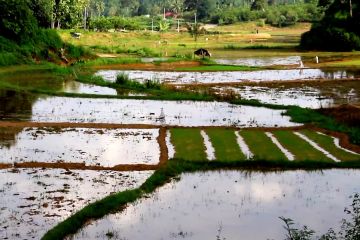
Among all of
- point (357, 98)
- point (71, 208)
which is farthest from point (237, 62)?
point (71, 208)

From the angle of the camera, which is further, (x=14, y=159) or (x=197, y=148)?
(x=197, y=148)

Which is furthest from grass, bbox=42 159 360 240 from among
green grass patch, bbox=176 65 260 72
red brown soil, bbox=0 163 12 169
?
green grass patch, bbox=176 65 260 72

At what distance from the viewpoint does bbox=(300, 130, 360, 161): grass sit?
49.8 feet

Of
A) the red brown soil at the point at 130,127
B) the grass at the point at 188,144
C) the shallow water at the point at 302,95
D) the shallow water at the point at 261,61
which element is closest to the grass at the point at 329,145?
the red brown soil at the point at 130,127

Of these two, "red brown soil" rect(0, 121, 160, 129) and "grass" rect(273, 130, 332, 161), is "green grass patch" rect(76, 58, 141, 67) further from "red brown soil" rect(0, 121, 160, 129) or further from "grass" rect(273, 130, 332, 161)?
"grass" rect(273, 130, 332, 161)

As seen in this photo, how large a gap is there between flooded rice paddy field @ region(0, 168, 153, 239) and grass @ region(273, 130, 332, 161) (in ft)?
15.0

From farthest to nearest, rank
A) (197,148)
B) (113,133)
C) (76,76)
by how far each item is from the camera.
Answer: (76,76) → (113,133) → (197,148)

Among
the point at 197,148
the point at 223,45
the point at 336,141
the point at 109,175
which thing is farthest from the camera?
the point at 223,45

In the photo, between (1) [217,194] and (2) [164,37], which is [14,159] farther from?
(2) [164,37]

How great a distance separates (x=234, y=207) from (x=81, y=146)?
695 cm

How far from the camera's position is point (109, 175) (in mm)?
13531

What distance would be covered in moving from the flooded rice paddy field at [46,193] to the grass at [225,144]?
2473 millimetres

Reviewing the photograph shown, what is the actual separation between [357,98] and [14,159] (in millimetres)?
17767

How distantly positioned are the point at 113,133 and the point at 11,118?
184 inches
